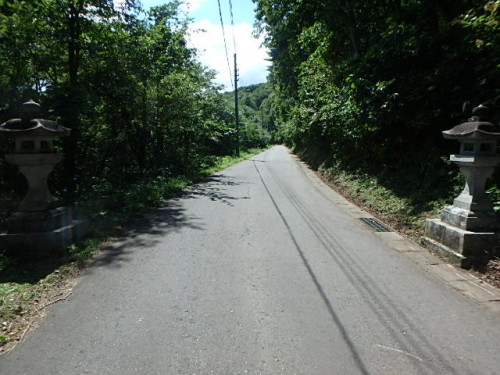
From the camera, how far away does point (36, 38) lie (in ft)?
25.8

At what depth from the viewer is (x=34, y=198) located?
493 cm

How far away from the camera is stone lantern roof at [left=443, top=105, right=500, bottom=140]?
4.68 m

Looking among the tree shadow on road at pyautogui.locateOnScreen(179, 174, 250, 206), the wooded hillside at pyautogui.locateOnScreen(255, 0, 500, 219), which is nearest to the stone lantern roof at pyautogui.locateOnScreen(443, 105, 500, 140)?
the wooded hillside at pyautogui.locateOnScreen(255, 0, 500, 219)

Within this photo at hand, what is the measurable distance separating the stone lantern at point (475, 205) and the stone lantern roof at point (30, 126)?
6559 millimetres

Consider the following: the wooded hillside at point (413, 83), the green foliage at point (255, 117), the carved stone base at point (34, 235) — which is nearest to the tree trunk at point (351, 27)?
the wooded hillside at point (413, 83)

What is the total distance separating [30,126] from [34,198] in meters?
1.14

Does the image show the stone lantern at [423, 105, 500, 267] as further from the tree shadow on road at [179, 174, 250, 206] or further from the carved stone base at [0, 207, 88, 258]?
the carved stone base at [0, 207, 88, 258]

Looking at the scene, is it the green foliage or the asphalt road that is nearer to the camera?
the asphalt road

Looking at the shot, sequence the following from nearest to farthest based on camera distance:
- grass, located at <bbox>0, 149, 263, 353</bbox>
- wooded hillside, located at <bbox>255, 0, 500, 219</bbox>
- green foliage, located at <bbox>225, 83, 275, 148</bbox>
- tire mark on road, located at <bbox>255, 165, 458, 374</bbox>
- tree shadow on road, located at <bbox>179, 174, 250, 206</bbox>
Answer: tire mark on road, located at <bbox>255, 165, 458, 374</bbox>, grass, located at <bbox>0, 149, 263, 353</bbox>, wooded hillside, located at <bbox>255, 0, 500, 219</bbox>, tree shadow on road, located at <bbox>179, 174, 250, 206</bbox>, green foliage, located at <bbox>225, 83, 275, 148</bbox>

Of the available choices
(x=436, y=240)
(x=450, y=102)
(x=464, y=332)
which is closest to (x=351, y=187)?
(x=450, y=102)

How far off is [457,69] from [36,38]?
10.3 meters

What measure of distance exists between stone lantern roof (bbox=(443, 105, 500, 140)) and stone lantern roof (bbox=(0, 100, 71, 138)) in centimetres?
652

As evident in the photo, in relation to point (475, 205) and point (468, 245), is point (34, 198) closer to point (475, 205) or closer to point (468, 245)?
point (468, 245)

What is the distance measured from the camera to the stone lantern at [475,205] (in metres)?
4.70
